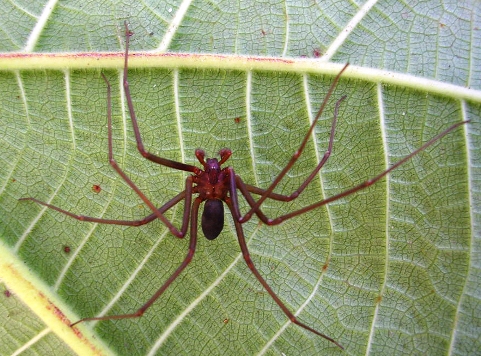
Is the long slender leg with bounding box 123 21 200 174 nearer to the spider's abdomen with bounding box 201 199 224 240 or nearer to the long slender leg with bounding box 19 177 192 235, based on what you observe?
the long slender leg with bounding box 19 177 192 235

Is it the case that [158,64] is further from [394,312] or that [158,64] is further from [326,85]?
[394,312]

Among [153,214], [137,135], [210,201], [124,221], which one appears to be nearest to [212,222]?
[210,201]

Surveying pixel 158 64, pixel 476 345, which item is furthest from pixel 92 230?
pixel 476 345

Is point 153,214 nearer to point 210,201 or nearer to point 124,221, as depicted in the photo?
point 124,221

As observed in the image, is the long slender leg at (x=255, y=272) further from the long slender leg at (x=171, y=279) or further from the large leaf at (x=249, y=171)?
the long slender leg at (x=171, y=279)

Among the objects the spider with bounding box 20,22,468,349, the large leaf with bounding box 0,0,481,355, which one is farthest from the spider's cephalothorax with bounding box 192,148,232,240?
the large leaf with bounding box 0,0,481,355

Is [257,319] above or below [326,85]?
below
